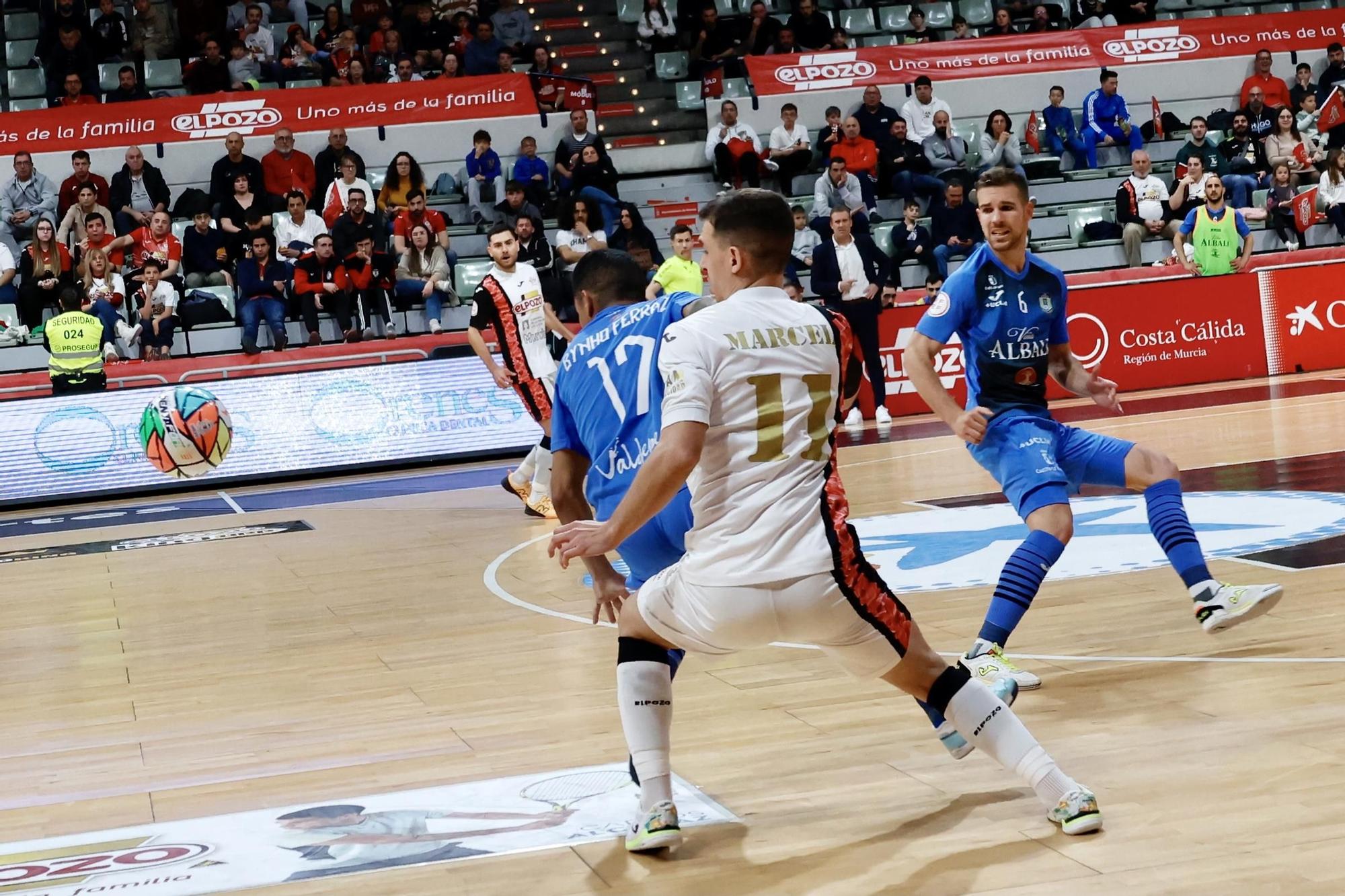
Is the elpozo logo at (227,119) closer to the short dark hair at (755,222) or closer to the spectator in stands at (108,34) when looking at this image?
the spectator in stands at (108,34)

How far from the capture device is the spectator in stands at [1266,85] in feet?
68.7

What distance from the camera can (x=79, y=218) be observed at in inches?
661

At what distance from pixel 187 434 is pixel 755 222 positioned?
32.0 feet

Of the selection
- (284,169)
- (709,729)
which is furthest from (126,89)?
(709,729)

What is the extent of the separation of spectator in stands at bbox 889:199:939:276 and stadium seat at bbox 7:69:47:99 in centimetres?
1083

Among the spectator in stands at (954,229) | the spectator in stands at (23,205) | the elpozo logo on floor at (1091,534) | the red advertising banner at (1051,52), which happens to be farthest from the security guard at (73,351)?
the red advertising banner at (1051,52)

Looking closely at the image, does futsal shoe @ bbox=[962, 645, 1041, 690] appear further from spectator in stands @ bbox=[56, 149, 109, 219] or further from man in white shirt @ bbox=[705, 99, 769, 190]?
spectator in stands @ bbox=[56, 149, 109, 219]

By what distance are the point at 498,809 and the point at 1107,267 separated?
16.3m

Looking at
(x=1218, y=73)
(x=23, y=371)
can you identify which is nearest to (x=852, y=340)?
(x=23, y=371)

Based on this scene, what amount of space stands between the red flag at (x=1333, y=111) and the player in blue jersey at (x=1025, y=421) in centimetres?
1679

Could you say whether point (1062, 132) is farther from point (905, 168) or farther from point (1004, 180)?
point (1004, 180)

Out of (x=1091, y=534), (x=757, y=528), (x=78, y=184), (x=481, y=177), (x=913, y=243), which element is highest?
(x=78, y=184)

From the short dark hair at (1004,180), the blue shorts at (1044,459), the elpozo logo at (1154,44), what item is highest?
the elpozo logo at (1154,44)

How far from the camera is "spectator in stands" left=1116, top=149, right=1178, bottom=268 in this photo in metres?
18.7
